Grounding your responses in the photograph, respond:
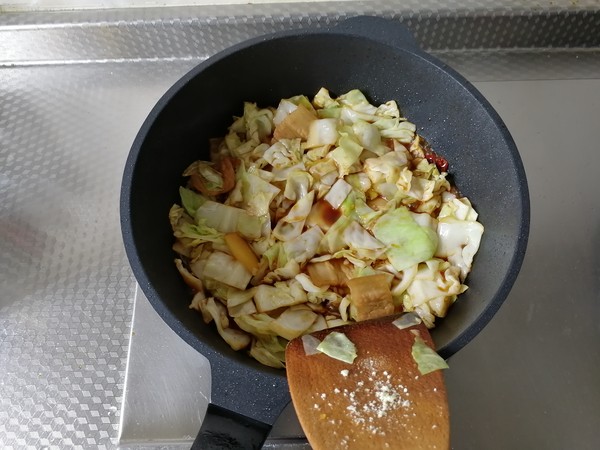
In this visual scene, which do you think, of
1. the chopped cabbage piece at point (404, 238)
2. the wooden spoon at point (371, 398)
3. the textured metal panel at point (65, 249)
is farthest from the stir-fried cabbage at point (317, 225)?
the textured metal panel at point (65, 249)

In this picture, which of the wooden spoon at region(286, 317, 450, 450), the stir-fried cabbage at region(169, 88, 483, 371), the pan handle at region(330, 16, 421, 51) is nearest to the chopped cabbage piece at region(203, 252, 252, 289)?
the stir-fried cabbage at region(169, 88, 483, 371)

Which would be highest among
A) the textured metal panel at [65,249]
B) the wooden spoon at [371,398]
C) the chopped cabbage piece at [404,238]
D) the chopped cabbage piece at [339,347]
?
the chopped cabbage piece at [404,238]

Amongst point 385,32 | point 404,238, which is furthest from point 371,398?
point 385,32

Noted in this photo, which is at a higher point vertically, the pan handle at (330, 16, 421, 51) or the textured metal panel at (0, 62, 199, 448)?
the pan handle at (330, 16, 421, 51)

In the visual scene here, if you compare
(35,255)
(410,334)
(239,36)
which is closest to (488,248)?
(410,334)

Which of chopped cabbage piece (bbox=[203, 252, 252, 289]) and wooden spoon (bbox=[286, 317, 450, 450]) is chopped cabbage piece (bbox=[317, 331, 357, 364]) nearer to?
wooden spoon (bbox=[286, 317, 450, 450])

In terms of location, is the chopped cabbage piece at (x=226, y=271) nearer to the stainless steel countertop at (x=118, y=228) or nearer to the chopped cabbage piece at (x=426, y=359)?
the stainless steel countertop at (x=118, y=228)

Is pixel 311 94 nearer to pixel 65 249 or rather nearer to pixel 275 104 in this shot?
pixel 275 104
